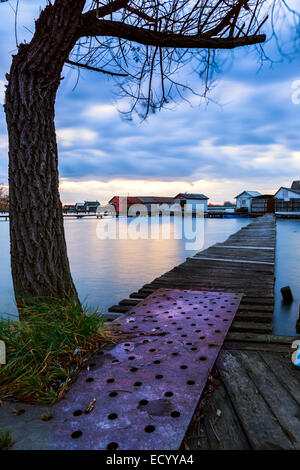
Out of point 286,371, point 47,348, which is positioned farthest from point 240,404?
point 47,348

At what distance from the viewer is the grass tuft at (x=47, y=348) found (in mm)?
1829

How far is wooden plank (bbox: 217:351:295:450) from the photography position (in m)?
1.36

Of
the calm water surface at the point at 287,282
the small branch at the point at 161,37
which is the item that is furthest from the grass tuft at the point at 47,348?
the calm water surface at the point at 287,282

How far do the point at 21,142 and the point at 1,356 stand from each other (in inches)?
72.5

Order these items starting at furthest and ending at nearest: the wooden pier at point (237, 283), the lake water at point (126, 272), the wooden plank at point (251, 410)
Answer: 1. the lake water at point (126, 272)
2. the wooden pier at point (237, 283)
3. the wooden plank at point (251, 410)

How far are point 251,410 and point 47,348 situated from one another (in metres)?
1.45

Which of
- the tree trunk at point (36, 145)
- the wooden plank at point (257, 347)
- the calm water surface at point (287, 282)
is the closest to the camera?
the wooden plank at point (257, 347)

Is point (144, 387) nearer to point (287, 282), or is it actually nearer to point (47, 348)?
point (47, 348)

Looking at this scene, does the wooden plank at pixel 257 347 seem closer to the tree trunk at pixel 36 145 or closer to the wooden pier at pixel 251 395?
Answer: the wooden pier at pixel 251 395

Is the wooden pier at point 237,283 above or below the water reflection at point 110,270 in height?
above

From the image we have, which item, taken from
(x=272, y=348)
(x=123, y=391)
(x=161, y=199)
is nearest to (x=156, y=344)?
(x=123, y=391)

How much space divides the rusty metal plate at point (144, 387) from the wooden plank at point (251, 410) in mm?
138

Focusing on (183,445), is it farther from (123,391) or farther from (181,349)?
(181,349)

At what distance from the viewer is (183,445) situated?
1366mm
